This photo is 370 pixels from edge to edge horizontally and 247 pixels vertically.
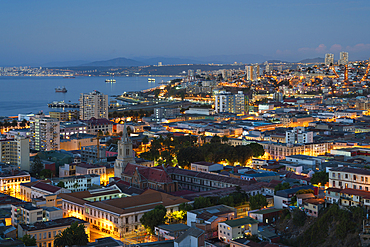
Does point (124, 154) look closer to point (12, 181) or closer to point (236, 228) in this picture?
point (12, 181)

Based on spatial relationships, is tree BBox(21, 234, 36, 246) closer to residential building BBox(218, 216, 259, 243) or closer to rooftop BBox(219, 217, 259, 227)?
residential building BBox(218, 216, 259, 243)

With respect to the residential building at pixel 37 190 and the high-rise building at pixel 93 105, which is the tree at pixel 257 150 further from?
the high-rise building at pixel 93 105

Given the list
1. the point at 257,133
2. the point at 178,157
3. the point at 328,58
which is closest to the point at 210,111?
the point at 257,133

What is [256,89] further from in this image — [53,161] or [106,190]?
[106,190]

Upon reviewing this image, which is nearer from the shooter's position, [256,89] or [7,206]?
[7,206]

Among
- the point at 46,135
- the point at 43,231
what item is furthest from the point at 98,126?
the point at 43,231
